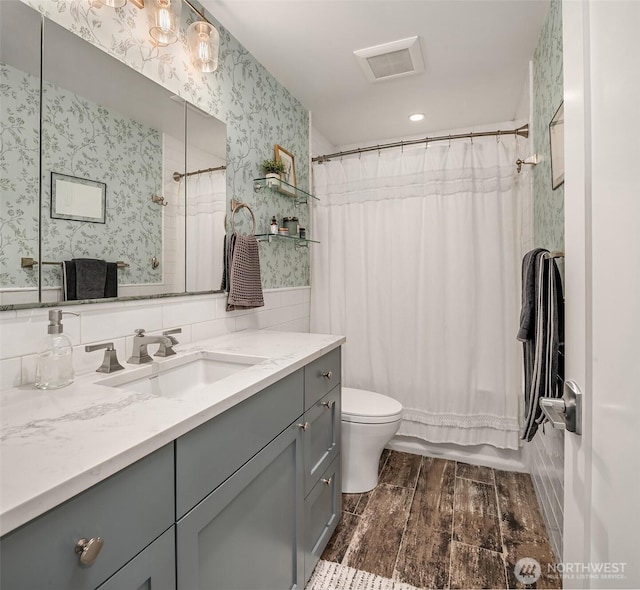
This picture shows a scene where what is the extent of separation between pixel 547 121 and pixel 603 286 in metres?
1.49

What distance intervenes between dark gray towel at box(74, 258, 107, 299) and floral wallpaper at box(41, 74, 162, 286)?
0.02 meters

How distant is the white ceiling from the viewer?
5.28 ft

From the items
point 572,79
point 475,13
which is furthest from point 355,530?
point 475,13

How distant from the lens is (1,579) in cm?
45

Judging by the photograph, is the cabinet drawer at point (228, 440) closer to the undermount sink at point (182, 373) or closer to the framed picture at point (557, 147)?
the undermount sink at point (182, 373)

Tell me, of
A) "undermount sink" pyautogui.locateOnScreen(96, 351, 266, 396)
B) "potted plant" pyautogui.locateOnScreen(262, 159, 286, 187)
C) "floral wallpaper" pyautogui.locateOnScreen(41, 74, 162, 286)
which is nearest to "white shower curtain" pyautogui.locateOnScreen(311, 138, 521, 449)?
"potted plant" pyautogui.locateOnScreen(262, 159, 286, 187)

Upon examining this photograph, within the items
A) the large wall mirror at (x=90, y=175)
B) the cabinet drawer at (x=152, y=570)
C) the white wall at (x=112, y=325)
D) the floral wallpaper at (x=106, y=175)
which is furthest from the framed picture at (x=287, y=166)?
the cabinet drawer at (x=152, y=570)

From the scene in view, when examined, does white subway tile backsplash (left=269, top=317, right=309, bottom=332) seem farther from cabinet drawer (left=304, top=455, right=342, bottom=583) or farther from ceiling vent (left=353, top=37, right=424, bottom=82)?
ceiling vent (left=353, top=37, right=424, bottom=82)

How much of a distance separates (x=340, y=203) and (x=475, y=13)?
1.28m

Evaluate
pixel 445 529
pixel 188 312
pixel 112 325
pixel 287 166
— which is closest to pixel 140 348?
pixel 112 325

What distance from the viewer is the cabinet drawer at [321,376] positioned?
1.34 meters

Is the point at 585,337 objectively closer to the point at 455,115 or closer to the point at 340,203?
the point at 340,203

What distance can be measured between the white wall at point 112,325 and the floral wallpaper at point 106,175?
0.35ft

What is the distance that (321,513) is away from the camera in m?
1.51
